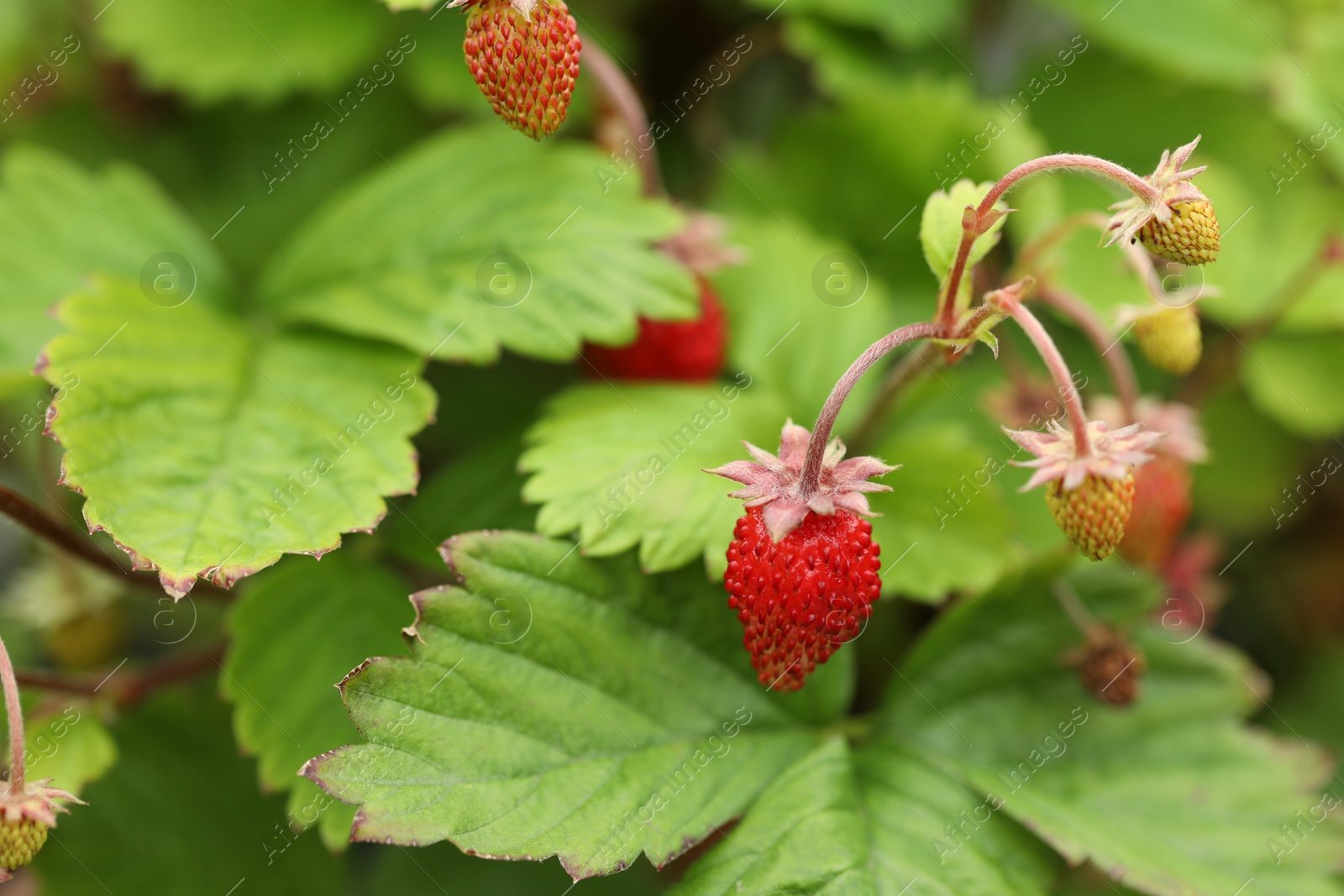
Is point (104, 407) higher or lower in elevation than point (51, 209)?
lower

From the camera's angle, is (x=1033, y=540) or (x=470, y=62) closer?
(x=470, y=62)

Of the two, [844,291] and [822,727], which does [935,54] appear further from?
[822,727]

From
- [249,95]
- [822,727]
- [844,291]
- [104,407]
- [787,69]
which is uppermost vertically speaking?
[249,95]

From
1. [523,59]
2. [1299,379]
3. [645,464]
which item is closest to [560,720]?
[645,464]

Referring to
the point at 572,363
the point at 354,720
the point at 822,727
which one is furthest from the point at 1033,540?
the point at 354,720

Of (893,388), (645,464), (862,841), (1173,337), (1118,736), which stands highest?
(645,464)

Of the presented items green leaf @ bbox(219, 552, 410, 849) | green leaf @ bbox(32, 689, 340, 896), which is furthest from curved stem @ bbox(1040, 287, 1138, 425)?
green leaf @ bbox(32, 689, 340, 896)

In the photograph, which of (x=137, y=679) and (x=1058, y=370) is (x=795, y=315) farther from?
(x=137, y=679)
